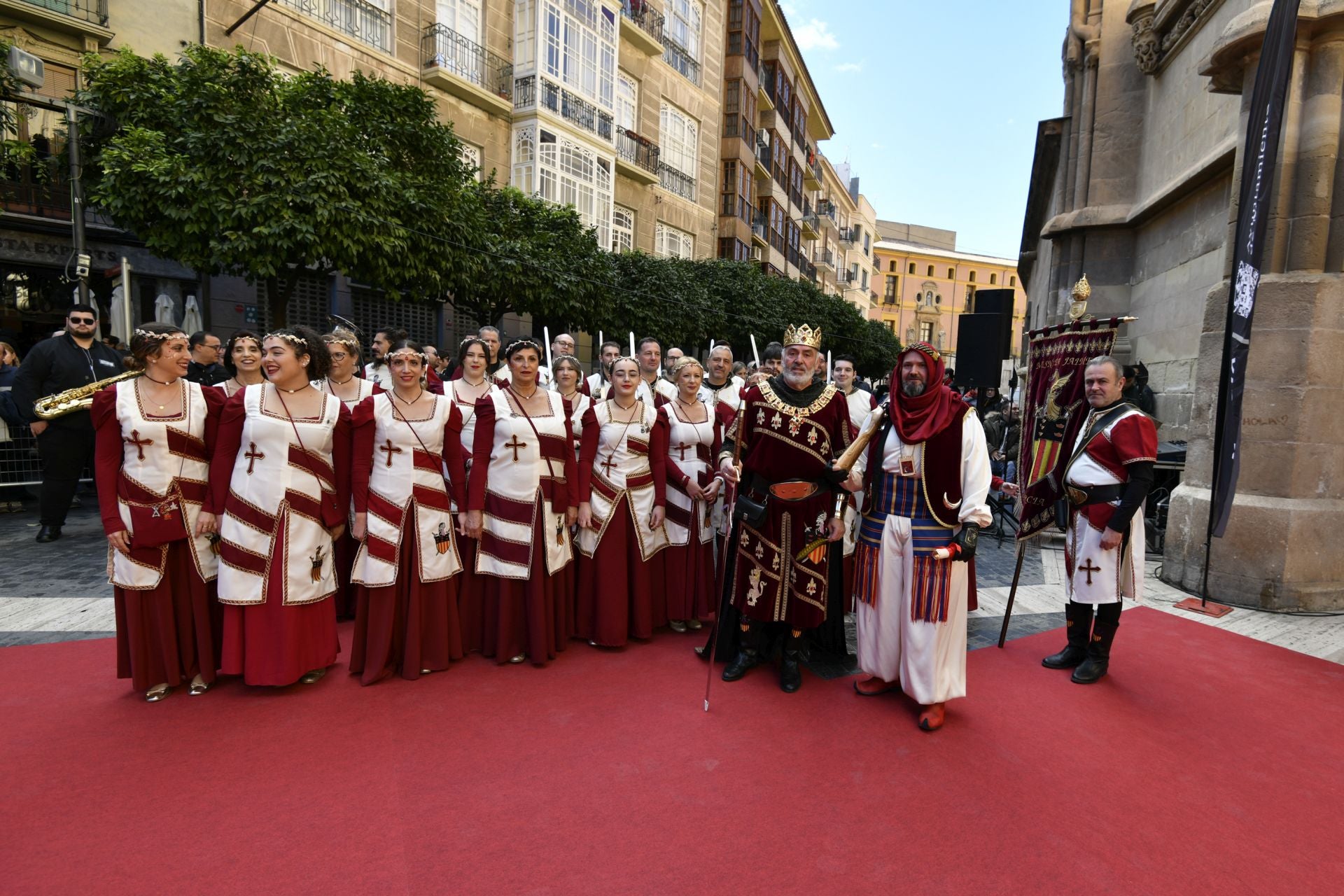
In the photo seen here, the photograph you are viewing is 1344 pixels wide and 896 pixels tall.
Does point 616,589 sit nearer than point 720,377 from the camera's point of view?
Yes

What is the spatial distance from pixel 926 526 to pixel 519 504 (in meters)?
2.17

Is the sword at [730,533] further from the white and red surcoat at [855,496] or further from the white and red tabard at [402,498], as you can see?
the white and red tabard at [402,498]

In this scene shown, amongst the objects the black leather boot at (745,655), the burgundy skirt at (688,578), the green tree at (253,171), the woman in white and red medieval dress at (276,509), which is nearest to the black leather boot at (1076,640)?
the black leather boot at (745,655)

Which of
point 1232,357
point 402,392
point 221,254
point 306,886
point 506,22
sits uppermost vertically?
point 506,22

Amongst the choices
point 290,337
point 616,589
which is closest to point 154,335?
point 290,337

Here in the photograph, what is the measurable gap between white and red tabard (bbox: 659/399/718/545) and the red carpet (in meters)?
0.97

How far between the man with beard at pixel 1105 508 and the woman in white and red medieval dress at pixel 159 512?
4726 millimetres

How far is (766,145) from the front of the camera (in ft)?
109

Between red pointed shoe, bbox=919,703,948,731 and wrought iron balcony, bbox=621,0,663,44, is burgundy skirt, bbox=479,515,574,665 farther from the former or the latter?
wrought iron balcony, bbox=621,0,663,44

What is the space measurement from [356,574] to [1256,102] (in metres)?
6.55

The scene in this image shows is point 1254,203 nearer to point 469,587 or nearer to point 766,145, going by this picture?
point 469,587

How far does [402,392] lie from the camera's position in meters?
3.82

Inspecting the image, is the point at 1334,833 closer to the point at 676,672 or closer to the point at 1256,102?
the point at 676,672

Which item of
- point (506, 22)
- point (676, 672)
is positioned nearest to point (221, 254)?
point (676, 672)
